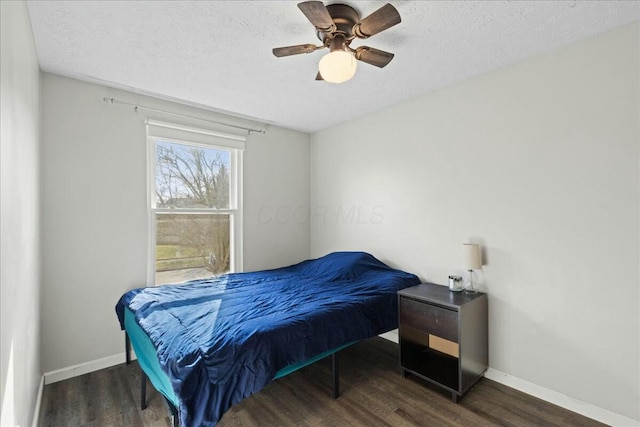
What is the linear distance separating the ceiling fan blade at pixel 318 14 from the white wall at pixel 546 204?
1.57 m

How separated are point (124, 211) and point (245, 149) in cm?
146

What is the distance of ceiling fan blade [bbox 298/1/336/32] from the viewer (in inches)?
58.4

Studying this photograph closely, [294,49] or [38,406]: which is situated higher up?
[294,49]

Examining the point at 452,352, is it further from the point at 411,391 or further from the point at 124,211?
the point at 124,211

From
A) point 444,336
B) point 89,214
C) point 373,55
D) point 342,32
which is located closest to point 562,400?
point 444,336

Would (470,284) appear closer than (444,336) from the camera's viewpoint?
No

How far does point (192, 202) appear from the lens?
3346 millimetres

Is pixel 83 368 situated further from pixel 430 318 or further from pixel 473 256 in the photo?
pixel 473 256

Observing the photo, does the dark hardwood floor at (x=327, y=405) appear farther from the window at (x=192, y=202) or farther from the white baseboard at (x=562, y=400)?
the window at (x=192, y=202)

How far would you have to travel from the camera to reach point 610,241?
195cm

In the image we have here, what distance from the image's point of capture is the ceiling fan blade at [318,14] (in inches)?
58.4

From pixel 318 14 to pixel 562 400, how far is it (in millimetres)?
2891

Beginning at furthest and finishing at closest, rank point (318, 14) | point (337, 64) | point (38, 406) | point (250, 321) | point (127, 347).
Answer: point (127, 347)
point (38, 406)
point (250, 321)
point (337, 64)
point (318, 14)

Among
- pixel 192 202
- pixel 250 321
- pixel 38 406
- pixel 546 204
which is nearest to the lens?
pixel 250 321
